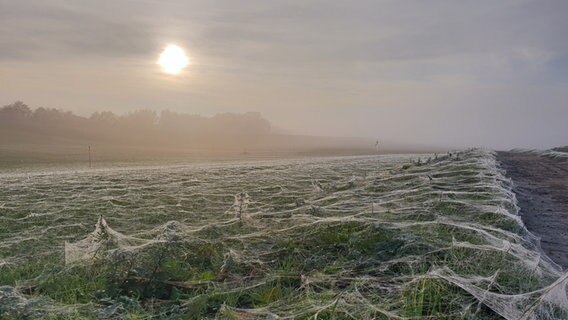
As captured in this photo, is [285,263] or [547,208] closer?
[285,263]

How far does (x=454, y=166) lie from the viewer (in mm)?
23938

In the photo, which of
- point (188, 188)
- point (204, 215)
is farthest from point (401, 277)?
point (188, 188)

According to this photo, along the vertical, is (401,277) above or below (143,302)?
above

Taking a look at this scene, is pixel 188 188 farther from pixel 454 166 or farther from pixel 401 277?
pixel 401 277

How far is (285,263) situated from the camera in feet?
27.5

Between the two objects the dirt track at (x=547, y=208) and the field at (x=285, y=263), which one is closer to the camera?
the field at (x=285, y=263)

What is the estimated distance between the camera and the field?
592cm

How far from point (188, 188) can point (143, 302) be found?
1373cm

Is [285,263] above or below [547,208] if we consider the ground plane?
below

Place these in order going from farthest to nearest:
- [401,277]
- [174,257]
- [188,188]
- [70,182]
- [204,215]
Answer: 1. [70,182]
2. [188,188]
3. [204,215]
4. [174,257]
5. [401,277]

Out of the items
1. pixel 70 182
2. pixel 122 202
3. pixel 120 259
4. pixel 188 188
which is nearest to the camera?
pixel 120 259

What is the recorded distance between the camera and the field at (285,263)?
A: 592 centimetres

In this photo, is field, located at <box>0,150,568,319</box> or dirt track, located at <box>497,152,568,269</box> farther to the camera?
dirt track, located at <box>497,152,568,269</box>

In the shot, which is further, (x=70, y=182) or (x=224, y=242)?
(x=70, y=182)
